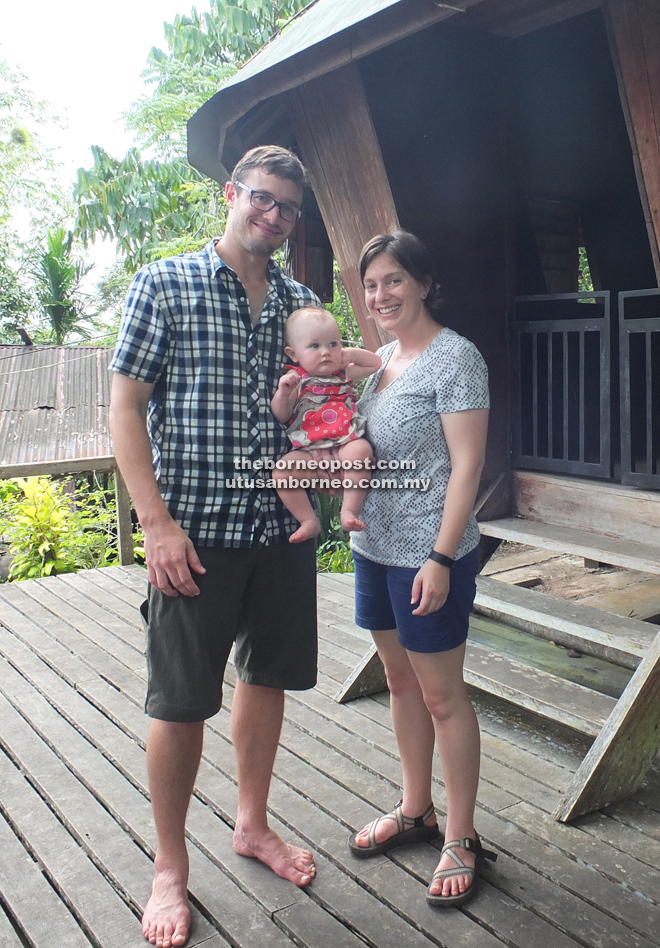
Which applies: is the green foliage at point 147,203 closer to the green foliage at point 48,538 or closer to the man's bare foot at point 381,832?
the green foliage at point 48,538

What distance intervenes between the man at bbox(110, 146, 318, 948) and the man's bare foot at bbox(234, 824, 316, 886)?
24 centimetres

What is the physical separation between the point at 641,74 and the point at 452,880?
2.30 metres

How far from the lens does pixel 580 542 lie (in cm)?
314

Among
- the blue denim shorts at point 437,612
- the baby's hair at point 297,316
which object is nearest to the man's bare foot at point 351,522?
the blue denim shorts at point 437,612

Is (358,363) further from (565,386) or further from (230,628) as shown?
(565,386)

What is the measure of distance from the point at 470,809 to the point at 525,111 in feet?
10.8

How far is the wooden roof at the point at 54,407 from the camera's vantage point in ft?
17.7

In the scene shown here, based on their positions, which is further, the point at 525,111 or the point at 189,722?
the point at 525,111

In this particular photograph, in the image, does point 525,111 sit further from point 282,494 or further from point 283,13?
point 283,13

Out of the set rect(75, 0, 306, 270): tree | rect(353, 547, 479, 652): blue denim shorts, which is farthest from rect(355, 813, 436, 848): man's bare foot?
rect(75, 0, 306, 270): tree

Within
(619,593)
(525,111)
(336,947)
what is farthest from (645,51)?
(619,593)

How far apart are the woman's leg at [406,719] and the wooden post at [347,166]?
1.54 m

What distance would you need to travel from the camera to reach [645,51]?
2.36m

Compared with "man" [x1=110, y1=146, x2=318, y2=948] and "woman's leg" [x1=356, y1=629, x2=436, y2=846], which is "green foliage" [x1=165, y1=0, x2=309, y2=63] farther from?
"woman's leg" [x1=356, y1=629, x2=436, y2=846]
